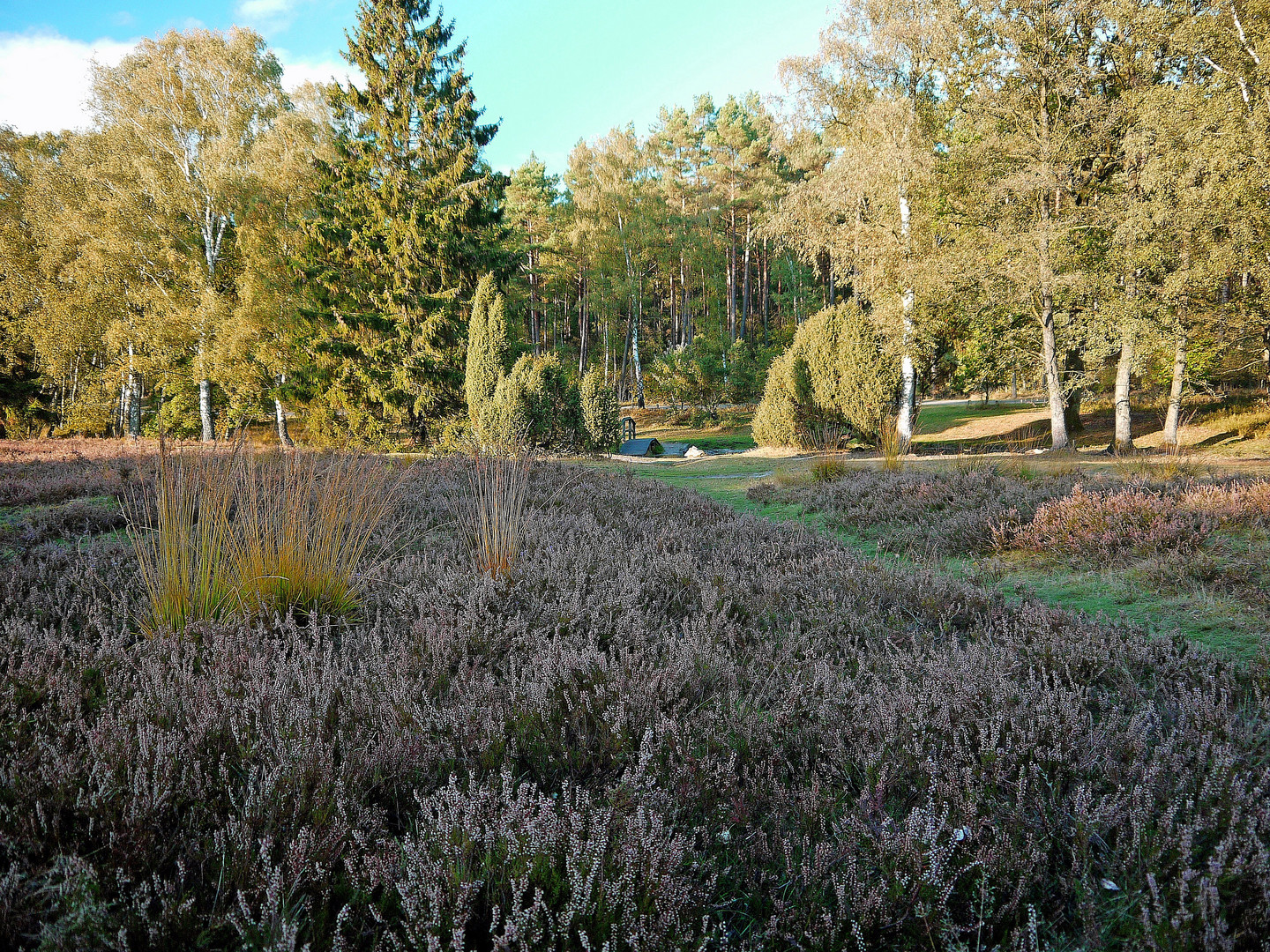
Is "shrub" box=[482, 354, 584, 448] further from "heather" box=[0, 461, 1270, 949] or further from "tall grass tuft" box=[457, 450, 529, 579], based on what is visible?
"heather" box=[0, 461, 1270, 949]

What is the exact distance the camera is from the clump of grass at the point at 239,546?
292cm

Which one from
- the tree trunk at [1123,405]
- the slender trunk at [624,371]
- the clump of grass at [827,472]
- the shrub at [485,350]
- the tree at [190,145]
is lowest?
the clump of grass at [827,472]

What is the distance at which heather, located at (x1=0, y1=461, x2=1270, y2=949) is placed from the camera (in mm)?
1300

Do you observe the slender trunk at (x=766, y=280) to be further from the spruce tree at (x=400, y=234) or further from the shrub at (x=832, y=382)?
the spruce tree at (x=400, y=234)

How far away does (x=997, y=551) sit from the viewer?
538 centimetres

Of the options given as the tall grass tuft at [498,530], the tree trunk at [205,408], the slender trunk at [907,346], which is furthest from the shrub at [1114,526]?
the tree trunk at [205,408]

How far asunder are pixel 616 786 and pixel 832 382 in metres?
17.1

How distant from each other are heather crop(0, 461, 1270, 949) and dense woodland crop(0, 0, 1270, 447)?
11.4m

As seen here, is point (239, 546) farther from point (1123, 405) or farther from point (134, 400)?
point (134, 400)

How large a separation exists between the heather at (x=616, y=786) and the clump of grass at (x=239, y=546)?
0.17 metres

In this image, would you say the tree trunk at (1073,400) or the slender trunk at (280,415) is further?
the slender trunk at (280,415)

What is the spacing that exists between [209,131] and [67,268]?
630 centimetres

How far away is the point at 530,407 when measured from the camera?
14.8 meters

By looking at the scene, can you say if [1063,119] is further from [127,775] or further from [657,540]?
[127,775]
